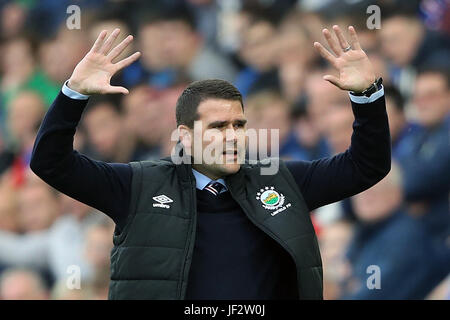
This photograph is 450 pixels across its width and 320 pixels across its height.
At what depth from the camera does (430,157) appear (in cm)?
523

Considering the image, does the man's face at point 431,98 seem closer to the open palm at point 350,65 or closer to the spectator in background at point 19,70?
the open palm at point 350,65

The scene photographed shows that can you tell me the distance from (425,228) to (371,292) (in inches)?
21.1

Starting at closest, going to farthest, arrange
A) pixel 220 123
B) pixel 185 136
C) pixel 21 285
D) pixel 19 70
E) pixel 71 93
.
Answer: pixel 71 93 → pixel 220 123 → pixel 185 136 → pixel 21 285 → pixel 19 70

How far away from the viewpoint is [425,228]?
520 centimetres

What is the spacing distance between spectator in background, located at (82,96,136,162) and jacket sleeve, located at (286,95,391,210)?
265 centimetres

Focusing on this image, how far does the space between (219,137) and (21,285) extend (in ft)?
10.6

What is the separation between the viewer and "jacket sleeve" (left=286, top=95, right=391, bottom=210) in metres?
2.92

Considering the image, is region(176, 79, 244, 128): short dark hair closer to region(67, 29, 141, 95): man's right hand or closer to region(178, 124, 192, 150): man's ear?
region(178, 124, 192, 150): man's ear

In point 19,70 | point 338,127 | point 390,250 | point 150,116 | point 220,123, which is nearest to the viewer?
point 220,123

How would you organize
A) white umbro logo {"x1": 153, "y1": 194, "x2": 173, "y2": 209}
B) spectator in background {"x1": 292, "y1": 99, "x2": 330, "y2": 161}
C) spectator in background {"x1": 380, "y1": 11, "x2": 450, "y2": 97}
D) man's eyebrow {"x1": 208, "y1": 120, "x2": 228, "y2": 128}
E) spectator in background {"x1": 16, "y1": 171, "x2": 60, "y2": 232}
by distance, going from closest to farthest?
white umbro logo {"x1": 153, "y1": 194, "x2": 173, "y2": 209} → man's eyebrow {"x1": 208, "y1": 120, "x2": 228, "y2": 128} → spectator in background {"x1": 380, "y1": 11, "x2": 450, "y2": 97} → spectator in background {"x1": 292, "y1": 99, "x2": 330, "y2": 161} → spectator in background {"x1": 16, "y1": 171, "x2": 60, "y2": 232}

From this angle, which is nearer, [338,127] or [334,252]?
[334,252]

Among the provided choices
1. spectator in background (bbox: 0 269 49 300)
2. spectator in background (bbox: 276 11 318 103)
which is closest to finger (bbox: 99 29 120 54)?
spectator in background (bbox: 276 11 318 103)

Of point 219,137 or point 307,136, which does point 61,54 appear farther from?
point 219,137

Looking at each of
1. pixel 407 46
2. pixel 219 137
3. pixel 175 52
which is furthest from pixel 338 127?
pixel 219 137
